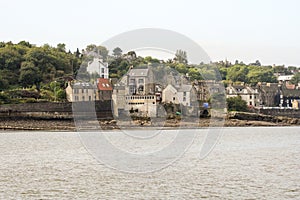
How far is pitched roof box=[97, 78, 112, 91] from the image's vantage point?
233 ft

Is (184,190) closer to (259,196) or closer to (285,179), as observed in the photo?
(259,196)

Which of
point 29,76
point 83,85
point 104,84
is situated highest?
point 29,76

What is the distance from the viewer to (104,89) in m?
71.2

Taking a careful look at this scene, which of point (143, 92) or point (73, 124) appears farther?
point (143, 92)

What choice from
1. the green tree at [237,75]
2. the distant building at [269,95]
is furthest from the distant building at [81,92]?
the green tree at [237,75]

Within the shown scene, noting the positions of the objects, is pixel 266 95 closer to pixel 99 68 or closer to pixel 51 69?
pixel 99 68

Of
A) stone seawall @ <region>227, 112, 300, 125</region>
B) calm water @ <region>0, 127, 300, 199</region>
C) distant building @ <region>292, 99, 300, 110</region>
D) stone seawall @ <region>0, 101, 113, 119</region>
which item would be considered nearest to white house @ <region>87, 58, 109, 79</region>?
stone seawall @ <region>0, 101, 113, 119</region>

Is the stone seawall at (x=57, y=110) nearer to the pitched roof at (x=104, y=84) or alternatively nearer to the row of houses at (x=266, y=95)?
the pitched roof at (x=104, y=84)

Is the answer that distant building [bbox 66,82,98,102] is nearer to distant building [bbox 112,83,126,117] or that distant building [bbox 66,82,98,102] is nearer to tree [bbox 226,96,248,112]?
distant building [bbox 112,83,126,117]

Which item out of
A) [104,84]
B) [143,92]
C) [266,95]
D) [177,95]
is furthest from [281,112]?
[104,84]

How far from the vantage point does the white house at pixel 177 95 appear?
72.4 m

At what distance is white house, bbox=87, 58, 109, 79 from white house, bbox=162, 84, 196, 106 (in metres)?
8.80

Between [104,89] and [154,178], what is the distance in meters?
50.8

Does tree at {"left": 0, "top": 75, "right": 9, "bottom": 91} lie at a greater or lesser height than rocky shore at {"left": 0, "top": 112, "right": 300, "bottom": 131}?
greater
